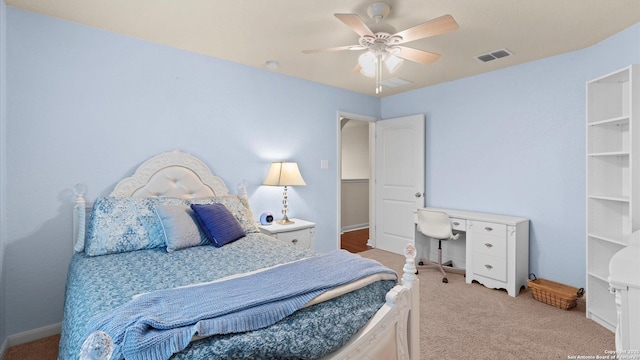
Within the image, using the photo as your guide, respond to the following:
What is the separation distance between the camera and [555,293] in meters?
2.75

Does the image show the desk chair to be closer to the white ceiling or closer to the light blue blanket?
the white ceiling

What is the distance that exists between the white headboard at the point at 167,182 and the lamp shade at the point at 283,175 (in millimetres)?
521

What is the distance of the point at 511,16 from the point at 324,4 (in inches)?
55.1

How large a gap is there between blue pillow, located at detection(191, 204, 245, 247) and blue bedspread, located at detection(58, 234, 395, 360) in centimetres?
9

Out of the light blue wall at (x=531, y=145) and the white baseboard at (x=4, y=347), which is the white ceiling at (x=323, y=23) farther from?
the white baseboard at (x=4, y=347)

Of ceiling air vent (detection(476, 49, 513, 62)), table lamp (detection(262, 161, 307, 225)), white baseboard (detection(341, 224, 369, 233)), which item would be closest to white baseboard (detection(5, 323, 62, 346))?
table lamp (detection(262, 161, 307, 225))

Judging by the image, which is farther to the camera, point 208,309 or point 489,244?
point 489,244

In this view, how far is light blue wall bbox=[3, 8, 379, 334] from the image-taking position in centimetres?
223

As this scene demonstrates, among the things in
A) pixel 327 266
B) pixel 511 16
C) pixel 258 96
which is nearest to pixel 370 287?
pixel 327 266

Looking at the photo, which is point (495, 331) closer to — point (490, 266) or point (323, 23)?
point (490, 266)

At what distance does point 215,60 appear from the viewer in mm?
3115

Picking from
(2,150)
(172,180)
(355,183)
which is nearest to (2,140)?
(2,150)

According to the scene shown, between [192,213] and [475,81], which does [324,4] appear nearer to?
[192,213]

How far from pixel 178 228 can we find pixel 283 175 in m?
1.36
